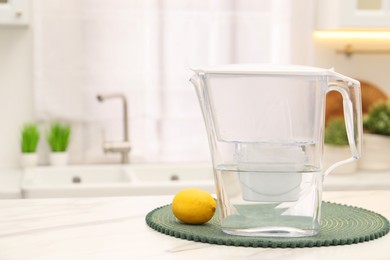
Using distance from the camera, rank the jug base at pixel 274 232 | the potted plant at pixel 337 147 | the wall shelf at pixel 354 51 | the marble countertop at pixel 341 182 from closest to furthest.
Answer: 1. the jug base at pixel 274 232
2. the marble countertop at pixel 341 182
3. the potted plant at pixel 337 147
4. the wall shelf at pixel 354 51

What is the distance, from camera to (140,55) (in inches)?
132

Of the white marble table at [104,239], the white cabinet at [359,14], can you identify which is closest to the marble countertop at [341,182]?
the white cabinet at [359,14]

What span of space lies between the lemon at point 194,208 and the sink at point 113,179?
1377 mm

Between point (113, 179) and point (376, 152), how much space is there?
1128 mm

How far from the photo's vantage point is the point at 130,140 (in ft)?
11.0

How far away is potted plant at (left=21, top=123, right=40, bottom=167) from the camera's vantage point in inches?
125

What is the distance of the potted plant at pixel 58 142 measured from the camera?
322 centimetres

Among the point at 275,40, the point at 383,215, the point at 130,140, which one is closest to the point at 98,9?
the point at 130,140

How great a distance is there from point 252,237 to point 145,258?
0.21 meters

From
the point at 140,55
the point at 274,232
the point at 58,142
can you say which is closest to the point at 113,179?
the point at 58,142

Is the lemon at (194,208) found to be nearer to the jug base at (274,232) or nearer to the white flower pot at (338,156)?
the jug base at (274,232)

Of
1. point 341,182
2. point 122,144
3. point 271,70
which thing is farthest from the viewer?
point 122,144

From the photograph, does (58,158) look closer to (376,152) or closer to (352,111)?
(376,152)

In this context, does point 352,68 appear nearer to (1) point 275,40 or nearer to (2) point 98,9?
(1) point 275,40
